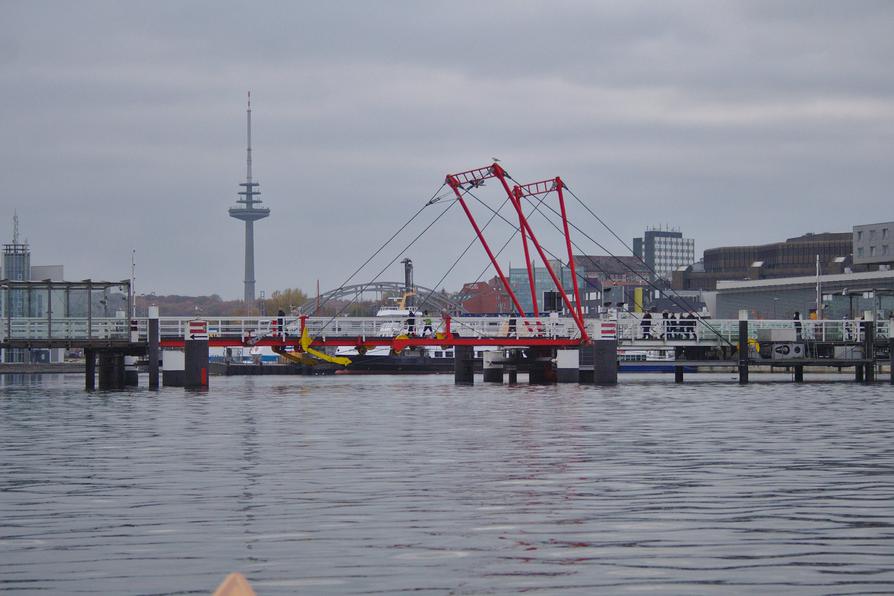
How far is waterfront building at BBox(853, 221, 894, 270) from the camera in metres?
154

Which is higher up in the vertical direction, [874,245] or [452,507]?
[874,245]

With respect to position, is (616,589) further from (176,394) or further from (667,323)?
(667,323)

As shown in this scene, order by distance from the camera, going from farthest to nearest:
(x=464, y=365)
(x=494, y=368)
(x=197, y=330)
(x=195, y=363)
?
(x=494, y=368), (x=464, y=365), (x=195, y=363), (x=197, y=330)

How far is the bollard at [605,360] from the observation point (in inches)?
3012

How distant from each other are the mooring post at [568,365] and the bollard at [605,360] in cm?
202

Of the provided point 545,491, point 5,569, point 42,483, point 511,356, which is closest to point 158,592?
point 5,569

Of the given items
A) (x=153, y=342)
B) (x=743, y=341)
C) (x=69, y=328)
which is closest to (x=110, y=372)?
(x=69, y=328)

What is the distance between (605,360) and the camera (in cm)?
7694

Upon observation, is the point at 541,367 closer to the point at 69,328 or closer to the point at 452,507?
the point at 69,328

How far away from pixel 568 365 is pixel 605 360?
358cm

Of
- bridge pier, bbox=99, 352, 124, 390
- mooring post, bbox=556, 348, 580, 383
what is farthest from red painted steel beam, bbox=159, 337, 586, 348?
bridge pier, bbox=99, 352, 124, 390

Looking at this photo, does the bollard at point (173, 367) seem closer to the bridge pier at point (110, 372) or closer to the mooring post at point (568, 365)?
the bridge pier at point (110, 372)

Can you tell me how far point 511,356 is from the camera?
8956 centimetres

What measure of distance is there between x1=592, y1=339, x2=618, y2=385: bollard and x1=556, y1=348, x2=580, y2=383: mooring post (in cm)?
202
